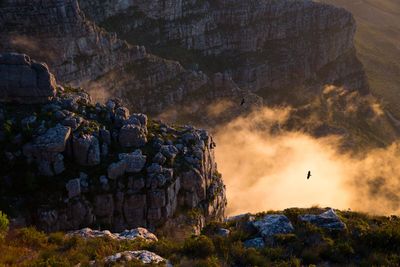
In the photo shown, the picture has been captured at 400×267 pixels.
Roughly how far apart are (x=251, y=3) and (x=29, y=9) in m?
82.3

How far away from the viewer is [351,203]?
100375 millimetres

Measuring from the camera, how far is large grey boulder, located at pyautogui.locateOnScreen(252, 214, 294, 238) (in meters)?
Answer: 27.5

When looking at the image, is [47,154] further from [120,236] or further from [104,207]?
[120,236]

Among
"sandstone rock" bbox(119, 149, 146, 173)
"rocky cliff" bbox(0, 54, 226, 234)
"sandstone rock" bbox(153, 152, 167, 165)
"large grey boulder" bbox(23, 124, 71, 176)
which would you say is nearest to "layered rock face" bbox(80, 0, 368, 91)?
"rocky cliff" bbox(0, 54, 226, 234)

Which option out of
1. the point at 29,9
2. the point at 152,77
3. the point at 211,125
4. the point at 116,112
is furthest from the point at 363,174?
the point at 29,9

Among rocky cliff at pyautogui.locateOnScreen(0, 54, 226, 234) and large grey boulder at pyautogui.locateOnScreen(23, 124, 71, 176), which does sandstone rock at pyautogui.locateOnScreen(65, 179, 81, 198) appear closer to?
rocky cliff at pyautogui.locateOnScreen(0, 54, 226, 234)

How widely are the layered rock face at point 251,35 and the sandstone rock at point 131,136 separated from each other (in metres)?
63.3

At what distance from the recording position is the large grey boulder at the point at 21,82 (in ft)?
162

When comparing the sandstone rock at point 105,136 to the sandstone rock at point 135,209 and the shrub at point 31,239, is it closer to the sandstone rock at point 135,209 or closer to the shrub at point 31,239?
the sandstone rock at point 135,209

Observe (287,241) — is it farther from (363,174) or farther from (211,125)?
(363,174)

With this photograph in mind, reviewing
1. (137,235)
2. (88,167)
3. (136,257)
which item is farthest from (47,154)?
(136,257)

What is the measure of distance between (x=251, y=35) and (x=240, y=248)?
12196 cm

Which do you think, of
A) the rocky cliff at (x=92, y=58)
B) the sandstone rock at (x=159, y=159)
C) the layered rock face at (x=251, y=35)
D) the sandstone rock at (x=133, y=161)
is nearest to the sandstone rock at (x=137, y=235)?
the sandstone rock at (x=133, y=161)

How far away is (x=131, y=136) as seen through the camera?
1948 inches
